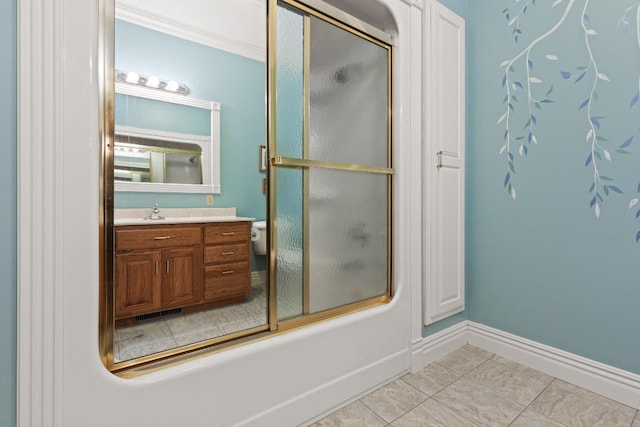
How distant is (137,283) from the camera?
241cm

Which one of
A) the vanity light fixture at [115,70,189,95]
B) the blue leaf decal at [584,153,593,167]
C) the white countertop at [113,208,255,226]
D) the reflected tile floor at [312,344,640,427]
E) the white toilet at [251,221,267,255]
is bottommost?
the reflected tile floor at [312,344,640,427]

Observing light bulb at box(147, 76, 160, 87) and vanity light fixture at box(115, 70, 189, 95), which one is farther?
light bulb at box(147, 76, 160, 87)

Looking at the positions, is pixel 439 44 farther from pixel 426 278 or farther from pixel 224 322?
pixel 224 322

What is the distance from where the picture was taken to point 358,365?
5.20ft

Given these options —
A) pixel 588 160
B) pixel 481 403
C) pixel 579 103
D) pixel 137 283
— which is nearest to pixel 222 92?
pixel 137 283

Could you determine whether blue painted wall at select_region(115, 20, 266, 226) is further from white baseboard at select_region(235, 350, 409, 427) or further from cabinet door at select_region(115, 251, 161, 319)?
white baseboard at select_region(235, 350, 409, 427)

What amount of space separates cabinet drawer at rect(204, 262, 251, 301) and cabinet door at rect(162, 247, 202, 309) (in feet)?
0.28

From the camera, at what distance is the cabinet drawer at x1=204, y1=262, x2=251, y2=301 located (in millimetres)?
2796

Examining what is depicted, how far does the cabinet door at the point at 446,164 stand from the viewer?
1.94 metres

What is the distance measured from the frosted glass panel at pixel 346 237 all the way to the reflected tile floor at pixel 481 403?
507 mm

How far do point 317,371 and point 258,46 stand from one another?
11.4ft

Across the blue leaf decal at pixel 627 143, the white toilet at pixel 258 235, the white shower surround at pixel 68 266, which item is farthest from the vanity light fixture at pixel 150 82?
the blue leaf decal at pixel 627 143

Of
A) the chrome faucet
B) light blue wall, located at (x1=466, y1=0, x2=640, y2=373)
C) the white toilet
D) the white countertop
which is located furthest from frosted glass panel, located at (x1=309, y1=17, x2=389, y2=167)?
the chrome faucet

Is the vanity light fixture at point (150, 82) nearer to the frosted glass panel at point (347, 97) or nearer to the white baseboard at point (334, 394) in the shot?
the frosted glass panel at point (347, 97)
